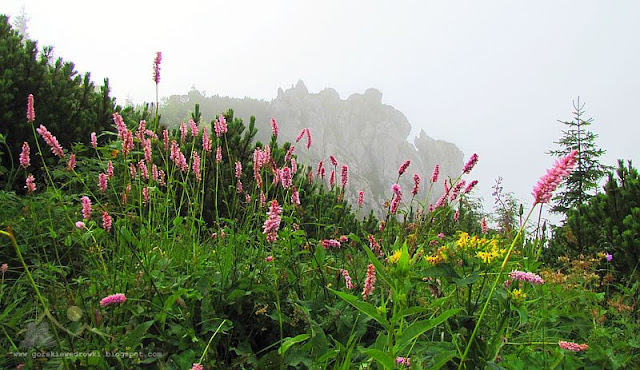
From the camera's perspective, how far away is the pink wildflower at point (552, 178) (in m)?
0.88

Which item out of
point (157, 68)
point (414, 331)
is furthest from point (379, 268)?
point (157, 68)

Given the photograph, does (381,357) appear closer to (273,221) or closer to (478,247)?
(273,221)

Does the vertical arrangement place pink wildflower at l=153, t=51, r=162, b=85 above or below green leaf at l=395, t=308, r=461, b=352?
above

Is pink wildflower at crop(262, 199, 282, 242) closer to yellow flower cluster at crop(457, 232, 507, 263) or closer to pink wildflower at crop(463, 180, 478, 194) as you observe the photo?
yellow flower cluster at crop(457, 232, 507, 263)

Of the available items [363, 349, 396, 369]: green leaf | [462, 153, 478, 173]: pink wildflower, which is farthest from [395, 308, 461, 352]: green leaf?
[462, 153, 478, 173]: pink wildflower

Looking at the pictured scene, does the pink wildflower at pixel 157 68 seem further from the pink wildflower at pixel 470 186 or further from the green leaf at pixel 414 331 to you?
the pink wildflower at pixel 470 186

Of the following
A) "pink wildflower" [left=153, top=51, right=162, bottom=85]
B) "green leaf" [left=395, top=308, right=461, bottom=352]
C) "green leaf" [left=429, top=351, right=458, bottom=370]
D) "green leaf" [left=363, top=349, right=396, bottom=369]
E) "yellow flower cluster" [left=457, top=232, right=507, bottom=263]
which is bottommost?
"green leaf" [left=429, top=351, right=458, bottom=370]

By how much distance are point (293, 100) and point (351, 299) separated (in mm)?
97653

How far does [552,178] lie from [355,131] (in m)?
101

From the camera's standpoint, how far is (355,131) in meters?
101

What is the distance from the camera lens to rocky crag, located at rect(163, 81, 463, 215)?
83.1 meters

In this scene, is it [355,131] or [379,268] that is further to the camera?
[355,131]

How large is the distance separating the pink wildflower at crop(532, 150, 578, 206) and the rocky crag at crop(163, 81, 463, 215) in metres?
71.3

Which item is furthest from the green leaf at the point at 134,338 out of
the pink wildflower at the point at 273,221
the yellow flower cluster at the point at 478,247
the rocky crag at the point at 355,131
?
the rocky crag at the point at 355,131
